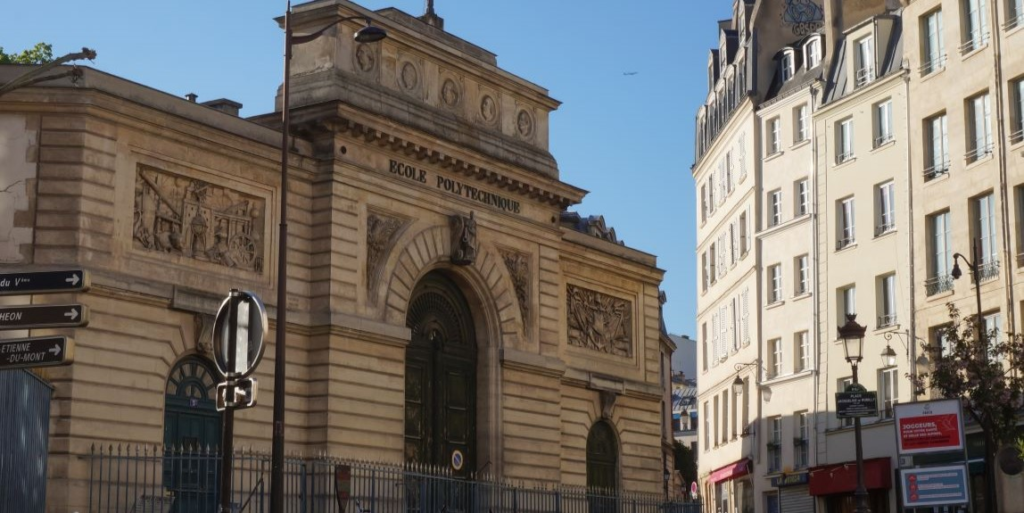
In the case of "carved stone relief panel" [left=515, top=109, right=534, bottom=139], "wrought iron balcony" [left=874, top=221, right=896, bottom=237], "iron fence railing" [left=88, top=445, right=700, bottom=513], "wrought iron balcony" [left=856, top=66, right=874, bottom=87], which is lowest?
"iron fence railing" [left=88, top=445, right=700, bottom=513]

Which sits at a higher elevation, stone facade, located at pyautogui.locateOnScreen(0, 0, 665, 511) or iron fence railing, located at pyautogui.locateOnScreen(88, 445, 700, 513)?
stone facade, located at pyautogui.locateOnScreen(0, 0, 665, 511)

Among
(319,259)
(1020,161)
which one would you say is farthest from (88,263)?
(1020,161)

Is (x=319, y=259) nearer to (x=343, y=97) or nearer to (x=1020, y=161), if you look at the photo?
(x=343, y=97)

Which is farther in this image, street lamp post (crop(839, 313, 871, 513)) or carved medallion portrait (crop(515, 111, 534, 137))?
carved medallion portrait (crop(515, 111, 534, 137))

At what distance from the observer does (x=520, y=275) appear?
123 ft

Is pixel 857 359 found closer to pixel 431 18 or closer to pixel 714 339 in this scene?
pixel 431 18

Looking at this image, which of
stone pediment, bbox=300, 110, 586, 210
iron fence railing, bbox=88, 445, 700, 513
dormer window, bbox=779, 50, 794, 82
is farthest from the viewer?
dormer window, bbox=779, 50, 794, 82

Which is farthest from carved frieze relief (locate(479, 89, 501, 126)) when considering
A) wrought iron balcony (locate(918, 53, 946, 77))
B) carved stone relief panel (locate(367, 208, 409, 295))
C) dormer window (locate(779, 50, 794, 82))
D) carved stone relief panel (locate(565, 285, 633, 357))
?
dormer window (locate(779, 50, 794, 82))

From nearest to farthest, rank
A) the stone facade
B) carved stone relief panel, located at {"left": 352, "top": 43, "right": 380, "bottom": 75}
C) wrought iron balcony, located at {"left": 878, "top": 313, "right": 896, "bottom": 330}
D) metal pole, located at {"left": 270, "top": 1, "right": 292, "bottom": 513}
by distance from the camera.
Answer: metal pole, located at {"left": 270, "top": 1, "right": 292, "bottom": 513} → the stone facade → carved stone relief panel, located at {"left": 352, "top": 43, "right": 380, "bottom": 75} → wrought iron balcony, located at {"left": 878, "top": 313, "right": 896, "bottom": 330}

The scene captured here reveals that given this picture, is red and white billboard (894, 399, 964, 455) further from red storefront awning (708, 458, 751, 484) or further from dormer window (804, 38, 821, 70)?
red storefront awning (708, 458, 751, 484)

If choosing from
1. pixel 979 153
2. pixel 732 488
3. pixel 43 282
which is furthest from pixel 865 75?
pixel 43 282

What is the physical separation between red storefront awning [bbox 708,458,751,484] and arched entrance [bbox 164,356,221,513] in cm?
2861

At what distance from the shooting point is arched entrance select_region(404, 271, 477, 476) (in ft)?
112

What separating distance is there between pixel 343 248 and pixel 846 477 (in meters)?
20.8
